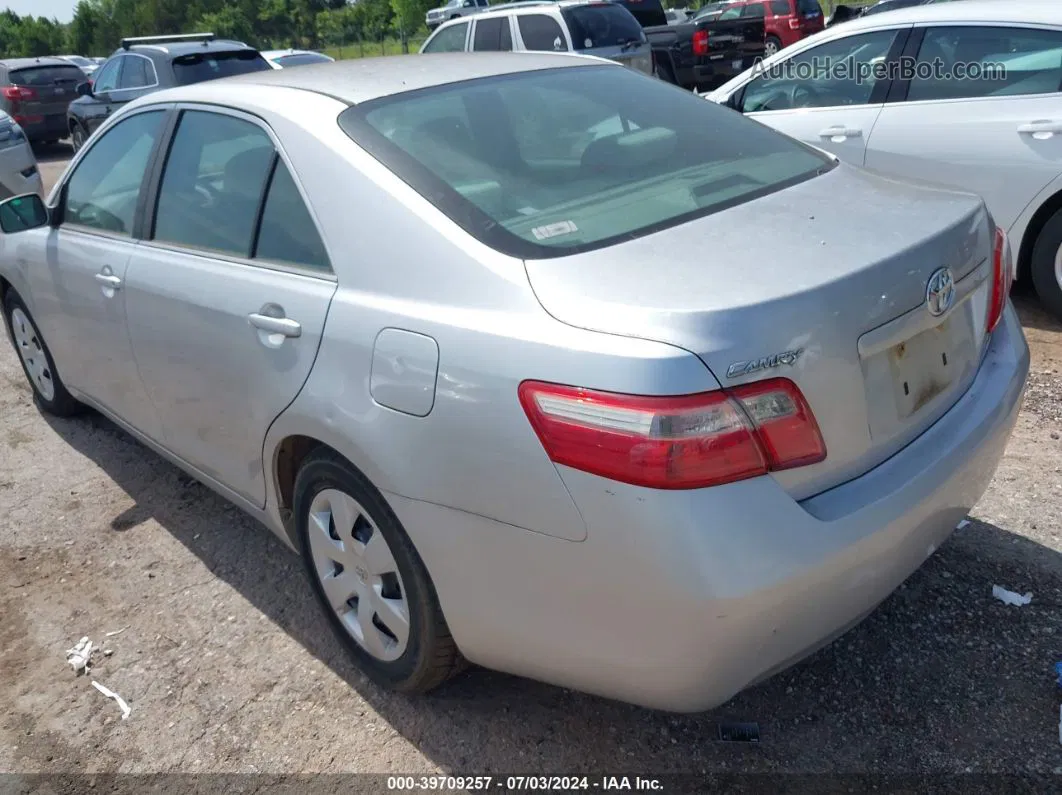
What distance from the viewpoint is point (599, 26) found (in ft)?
37.4

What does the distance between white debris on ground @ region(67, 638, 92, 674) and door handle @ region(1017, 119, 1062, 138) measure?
484cm

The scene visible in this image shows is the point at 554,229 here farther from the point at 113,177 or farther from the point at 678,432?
the point at 113,177

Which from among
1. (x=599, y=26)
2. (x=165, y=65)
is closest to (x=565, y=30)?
(x=599, y=26)

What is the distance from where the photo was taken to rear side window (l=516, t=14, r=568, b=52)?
36.8 ft

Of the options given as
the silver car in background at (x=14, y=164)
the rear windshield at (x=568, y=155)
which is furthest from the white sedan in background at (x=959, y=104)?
the silver car in background at (x=14, y=164)

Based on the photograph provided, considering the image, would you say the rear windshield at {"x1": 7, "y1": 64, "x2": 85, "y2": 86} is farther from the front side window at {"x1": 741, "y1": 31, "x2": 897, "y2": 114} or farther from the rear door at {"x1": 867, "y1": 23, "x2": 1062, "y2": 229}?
the rear door at {"x1": 867, "y1": 23, "x2": 1062, "y2": 229}

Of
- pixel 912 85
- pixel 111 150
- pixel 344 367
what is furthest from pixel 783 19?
pixel 344 367

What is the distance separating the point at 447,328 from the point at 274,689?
1375 mm

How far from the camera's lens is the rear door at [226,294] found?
2.61m

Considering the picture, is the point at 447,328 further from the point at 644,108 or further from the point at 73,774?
the point at 73,774

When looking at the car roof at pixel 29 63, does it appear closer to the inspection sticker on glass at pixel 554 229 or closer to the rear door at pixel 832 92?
the rear door at pixel 832 92

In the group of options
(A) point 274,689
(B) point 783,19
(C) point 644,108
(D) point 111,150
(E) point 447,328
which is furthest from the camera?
(B) point 783,19

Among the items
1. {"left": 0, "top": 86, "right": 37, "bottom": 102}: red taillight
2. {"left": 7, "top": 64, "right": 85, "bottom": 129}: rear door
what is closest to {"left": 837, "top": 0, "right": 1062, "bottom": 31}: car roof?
{"left": 7, "top": 64, "right": 85, "bottom": 129}: rear door

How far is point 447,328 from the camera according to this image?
216 centimetres
